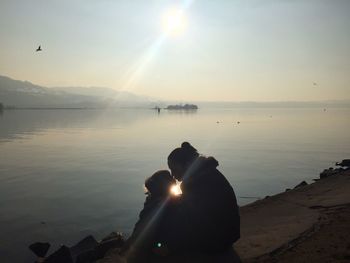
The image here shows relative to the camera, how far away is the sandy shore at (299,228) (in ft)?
24.2

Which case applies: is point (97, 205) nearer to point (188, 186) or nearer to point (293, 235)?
point (293, 235)

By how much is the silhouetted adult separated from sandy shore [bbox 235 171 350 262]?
1.40 meters

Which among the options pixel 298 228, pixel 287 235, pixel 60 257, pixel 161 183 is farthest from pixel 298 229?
pixel 60 257

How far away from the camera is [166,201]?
6.08 meters

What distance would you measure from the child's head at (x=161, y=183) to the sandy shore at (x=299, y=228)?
8.46 ft

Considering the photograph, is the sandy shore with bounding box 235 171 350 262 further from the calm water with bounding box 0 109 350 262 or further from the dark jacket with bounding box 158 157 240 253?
the calm water with bounding box 0 109 350 262

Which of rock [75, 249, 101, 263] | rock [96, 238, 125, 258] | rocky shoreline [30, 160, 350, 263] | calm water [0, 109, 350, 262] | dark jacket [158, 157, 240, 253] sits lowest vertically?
calm water [0, 109, 350, 262]

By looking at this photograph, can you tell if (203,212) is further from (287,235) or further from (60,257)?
(60,257)

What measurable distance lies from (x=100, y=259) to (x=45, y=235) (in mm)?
5143

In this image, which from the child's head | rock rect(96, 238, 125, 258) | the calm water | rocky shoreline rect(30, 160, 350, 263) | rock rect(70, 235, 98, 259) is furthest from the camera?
the calm water

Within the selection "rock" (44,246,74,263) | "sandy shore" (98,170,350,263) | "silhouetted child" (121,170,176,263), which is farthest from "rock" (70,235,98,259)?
"silhouetted child" (121,170,176,263)

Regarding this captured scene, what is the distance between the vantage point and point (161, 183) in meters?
6.03

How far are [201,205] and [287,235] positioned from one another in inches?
149

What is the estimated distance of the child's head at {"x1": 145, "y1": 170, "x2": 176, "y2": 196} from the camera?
6.04 metres
